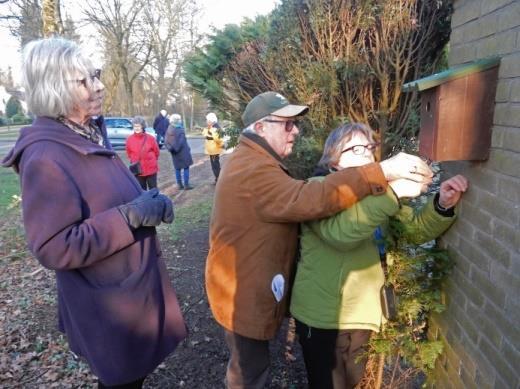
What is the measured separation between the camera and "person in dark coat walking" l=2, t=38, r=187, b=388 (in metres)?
1.56

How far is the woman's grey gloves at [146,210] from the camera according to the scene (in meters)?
1.73

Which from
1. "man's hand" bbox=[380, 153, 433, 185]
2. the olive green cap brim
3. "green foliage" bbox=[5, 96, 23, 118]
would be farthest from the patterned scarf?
"green foliage" bbox=[5, 96, 23, 118]

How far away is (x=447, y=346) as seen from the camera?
2.08 meters

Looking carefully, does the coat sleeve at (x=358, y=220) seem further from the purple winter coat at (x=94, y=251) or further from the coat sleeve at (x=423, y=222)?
the purple winter coat at (x=94, y=251)

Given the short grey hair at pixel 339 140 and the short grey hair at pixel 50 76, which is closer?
the short grey hair at pixel 50 76

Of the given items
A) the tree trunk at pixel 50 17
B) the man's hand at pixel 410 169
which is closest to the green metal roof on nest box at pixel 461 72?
the man's hand at pixel 410 169

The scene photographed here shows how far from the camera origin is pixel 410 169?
1.62 metres

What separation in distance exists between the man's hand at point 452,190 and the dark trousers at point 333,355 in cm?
76

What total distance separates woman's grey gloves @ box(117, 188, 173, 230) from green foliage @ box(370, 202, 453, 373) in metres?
1.17

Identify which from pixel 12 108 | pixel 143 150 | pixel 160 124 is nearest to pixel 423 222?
pixel 143 150

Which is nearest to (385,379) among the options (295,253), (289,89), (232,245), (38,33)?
(295,253)

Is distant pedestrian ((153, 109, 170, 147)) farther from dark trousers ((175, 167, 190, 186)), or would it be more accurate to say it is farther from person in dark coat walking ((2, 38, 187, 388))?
person in dark coat walking ((2, 38, 187, 388))

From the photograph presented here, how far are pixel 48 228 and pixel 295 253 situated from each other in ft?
3.88

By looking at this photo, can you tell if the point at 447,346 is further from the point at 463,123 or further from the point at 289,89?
the point at 289,89
